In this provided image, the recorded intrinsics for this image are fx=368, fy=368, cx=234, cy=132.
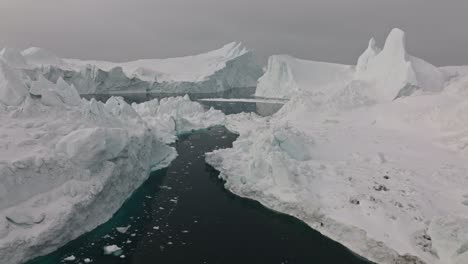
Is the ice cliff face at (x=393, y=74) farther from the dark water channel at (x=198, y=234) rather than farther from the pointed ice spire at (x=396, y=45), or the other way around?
the dark water channel at (x=198, y=234)

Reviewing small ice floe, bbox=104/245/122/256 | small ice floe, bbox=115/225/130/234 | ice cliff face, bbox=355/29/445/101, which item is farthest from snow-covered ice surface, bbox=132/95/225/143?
ice cliff face, bbox=355/29/445/101

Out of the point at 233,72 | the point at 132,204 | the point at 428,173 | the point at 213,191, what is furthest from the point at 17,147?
the point at 233,72

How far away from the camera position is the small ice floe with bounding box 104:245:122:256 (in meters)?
12.1

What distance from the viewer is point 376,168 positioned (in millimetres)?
19297

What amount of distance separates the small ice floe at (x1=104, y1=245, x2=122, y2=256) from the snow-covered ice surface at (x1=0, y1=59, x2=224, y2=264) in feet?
5.48

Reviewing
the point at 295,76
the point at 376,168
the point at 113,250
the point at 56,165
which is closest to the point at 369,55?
the point at 295,76

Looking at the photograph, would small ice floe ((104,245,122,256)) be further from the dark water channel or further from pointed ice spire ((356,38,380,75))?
pointed ice spire ((356,38,380,75))

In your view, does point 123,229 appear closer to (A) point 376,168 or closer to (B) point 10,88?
(B) point 10,88

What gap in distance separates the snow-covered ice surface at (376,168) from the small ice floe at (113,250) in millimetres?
7305

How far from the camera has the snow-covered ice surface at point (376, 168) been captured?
13273 mm

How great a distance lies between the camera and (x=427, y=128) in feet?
85.7

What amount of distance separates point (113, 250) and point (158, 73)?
261 feet

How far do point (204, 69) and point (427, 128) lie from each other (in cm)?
7285

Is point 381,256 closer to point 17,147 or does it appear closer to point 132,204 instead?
point 132,204
